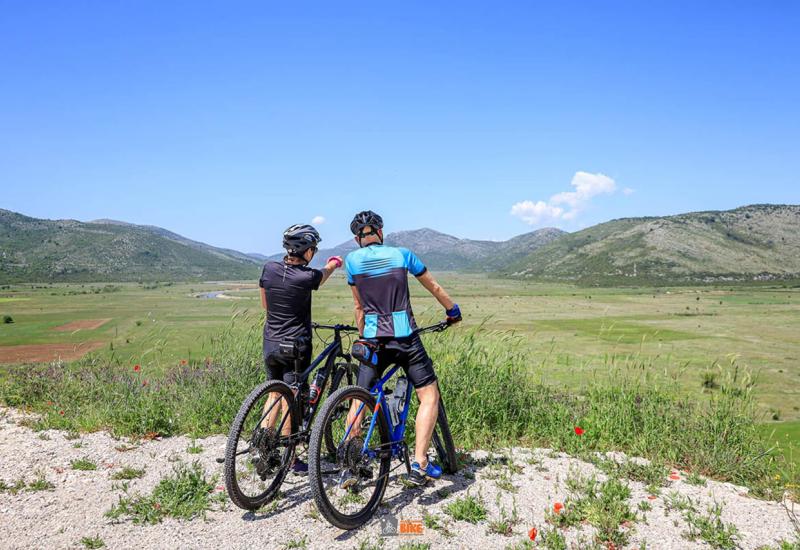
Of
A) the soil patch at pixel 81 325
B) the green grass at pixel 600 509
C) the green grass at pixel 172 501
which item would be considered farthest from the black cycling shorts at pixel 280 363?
the soil patch at pixel 81 325

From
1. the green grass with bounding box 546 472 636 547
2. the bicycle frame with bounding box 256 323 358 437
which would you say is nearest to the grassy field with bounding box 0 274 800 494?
the green grass with bounding box 546 472 636 547

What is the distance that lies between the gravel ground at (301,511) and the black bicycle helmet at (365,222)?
9.05 feet

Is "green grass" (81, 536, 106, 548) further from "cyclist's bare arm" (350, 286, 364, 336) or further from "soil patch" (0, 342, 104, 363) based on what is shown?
"soil patch" (0, 342, 104, 363)

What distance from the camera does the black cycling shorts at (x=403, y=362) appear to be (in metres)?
4.88

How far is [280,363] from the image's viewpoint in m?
5.41

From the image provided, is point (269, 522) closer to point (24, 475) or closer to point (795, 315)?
point (24, 475)

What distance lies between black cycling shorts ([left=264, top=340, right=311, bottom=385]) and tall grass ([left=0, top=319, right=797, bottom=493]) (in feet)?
7.14

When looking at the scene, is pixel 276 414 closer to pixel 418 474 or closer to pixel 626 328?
pixel 418 474

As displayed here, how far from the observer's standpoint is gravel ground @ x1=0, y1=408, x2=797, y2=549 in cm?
437

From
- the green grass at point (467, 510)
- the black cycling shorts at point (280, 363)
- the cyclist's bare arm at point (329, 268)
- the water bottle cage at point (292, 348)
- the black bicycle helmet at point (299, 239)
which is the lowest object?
the green grass at point (467, 510)

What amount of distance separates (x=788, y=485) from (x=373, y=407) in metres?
4.82

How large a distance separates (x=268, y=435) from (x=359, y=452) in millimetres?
930

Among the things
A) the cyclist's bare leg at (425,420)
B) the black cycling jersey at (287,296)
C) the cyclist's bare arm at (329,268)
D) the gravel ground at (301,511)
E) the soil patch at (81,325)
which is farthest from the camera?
the soil patch at (81,325)

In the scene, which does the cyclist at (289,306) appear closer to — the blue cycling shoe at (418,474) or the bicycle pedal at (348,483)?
the bicycle pedal at (348,483)
